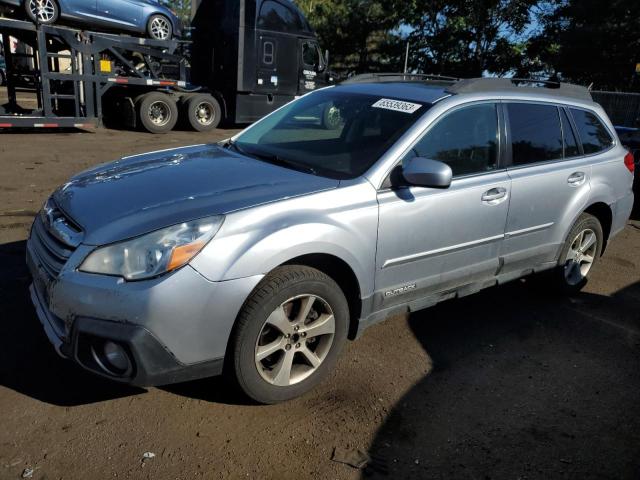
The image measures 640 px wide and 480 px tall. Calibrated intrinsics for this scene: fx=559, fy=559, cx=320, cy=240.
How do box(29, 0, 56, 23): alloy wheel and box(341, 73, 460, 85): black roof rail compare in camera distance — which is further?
box(29, 0, 56, 23): alloy wheel

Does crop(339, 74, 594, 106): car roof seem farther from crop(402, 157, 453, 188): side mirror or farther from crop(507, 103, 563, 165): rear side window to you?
crop(402, 157, 453, 188): side mirror

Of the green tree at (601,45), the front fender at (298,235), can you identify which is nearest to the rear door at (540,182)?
the front fender at (298,235)

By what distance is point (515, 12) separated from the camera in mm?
30328

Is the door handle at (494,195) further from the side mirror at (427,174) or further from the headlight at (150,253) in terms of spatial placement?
the headlight at (150,253)

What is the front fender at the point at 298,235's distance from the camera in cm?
252

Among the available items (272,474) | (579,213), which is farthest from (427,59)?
(272,474)

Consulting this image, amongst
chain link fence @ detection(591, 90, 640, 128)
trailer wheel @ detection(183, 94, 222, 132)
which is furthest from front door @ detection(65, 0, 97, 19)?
chain link fence @ detection(591, 90, 640, 128)

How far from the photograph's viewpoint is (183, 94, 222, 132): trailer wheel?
47.4 ft

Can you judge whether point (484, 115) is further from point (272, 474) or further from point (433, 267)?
point (272, 474)

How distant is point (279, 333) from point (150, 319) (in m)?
0.69

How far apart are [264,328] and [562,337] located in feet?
7.67

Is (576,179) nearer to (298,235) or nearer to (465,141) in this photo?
(465,141)

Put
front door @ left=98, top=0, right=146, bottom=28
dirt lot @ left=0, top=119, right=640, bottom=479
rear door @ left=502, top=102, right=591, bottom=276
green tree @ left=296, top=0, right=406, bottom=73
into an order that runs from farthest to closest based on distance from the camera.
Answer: green tree @ left=296, top=0, right=406, bottom=73 < front door @ left=98, top=0, right=146, bottom=28 < rear door @ left=502, top=102, right=591, bottom=276 < dirt lot @ left=0, top=119, right=640, bottom=479

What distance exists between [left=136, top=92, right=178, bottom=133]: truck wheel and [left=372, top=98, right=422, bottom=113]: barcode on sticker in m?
11.3
